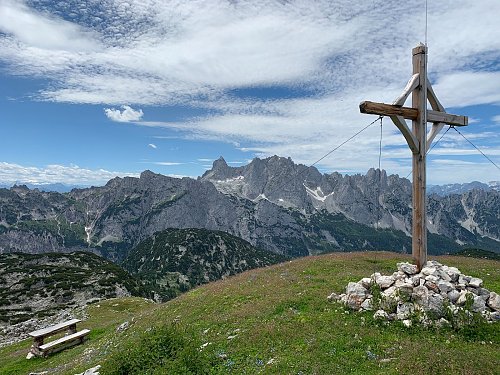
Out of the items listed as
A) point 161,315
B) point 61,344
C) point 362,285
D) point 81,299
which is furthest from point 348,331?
point 81,299

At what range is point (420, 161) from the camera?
62.5 ft

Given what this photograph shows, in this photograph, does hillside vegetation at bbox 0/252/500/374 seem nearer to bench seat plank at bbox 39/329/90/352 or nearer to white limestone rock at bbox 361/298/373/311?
white limestone rock at bbox 361/298/373/311

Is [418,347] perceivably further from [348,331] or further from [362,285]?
[362,285]

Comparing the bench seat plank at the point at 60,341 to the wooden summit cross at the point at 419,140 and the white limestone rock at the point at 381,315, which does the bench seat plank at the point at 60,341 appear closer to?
the white limestone rock at the point at 381,315

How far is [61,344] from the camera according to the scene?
2955 centimetres

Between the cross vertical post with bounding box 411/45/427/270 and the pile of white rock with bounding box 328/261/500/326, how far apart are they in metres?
1.16

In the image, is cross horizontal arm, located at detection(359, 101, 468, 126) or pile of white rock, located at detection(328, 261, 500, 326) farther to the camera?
cross horizontal arm, located at detection(359, 101, 468, 126)

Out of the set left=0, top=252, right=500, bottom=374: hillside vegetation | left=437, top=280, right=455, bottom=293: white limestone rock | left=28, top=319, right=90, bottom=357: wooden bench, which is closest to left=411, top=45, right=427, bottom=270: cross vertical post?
left=437, top=280, right=455, bottom=293: white limestone rock

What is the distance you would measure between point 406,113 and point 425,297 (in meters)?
9.51

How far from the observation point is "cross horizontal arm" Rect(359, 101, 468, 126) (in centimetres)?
1678

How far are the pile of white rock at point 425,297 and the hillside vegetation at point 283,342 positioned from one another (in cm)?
70

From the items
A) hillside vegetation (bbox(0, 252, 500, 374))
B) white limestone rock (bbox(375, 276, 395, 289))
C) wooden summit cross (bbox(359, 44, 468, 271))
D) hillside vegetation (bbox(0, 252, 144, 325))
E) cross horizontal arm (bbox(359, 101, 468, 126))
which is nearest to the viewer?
hillside vegetation (bbox(0, 252, 500, 374))

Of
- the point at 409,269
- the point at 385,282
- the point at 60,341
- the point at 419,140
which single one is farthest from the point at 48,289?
the point at 419,140

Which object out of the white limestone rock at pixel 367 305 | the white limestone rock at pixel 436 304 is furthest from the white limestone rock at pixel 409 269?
the white limestone rock at pixel 367 305
